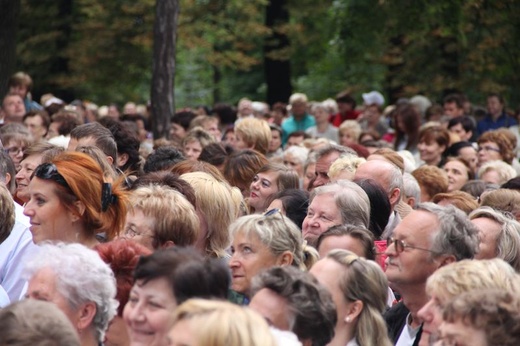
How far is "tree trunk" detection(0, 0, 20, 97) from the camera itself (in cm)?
1552

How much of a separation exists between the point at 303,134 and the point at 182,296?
1248 centimetres

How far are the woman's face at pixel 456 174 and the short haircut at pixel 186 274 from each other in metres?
8.03

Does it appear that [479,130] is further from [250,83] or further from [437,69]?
[250,83]

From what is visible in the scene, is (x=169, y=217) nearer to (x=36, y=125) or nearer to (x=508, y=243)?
(x=508, y=243)

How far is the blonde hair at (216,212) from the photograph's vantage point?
8.03 metres

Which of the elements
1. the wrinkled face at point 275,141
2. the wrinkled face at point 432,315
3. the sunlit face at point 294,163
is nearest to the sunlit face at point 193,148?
the sunlit face at point 294,163

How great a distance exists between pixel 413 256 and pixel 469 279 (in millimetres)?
1323

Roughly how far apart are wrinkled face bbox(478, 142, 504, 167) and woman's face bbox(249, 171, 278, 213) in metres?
5.11

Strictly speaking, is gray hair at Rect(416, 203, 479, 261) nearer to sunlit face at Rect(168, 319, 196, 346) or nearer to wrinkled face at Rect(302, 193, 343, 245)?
wrinkled face at Rect(302, 193, 343, 245)

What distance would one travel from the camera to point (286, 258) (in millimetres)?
6934

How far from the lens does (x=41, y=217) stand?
24.2 feet

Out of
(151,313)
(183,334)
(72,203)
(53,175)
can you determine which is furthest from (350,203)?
(183,334)

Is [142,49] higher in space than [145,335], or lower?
lower

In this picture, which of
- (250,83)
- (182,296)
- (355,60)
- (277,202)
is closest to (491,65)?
(355,60)
